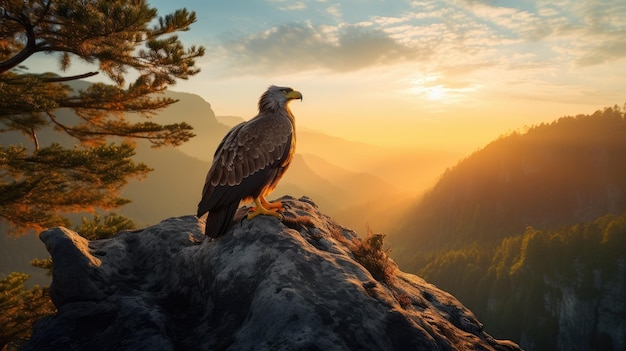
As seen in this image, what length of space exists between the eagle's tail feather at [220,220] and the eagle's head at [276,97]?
2.48 m

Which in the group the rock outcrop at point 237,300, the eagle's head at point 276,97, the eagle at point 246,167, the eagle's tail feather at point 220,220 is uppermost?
the eagle's head at point 276,97

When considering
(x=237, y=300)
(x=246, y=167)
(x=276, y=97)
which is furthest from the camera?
(x=276, y=97)

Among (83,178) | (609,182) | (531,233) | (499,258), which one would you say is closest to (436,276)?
(499,258)

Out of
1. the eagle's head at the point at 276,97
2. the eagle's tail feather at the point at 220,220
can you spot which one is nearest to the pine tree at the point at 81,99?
the eagle's head at the point at 276,97

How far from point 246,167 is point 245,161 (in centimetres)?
11

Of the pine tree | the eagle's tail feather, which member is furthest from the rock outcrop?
the pine tree

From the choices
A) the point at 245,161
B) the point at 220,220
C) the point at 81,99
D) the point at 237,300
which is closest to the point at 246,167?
the point at 245,161

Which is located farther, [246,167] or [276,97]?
[276,97]

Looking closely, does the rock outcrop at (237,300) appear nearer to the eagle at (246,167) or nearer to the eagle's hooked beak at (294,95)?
the eagle at (246,167)

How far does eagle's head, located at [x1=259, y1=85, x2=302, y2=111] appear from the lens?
307 inches

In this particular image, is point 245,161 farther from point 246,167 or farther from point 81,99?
point 81,99

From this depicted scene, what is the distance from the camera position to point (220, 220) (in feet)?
20.9

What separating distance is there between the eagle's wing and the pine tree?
267 inches

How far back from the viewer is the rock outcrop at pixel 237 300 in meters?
4.61
